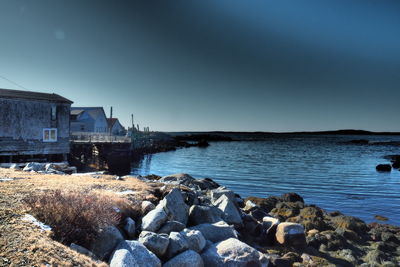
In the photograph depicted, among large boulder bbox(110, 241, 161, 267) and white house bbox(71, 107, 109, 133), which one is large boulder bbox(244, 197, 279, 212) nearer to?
large boulder bbox(110, 241, 161, 267)

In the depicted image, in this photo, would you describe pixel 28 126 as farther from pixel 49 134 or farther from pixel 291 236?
pixel 291 236

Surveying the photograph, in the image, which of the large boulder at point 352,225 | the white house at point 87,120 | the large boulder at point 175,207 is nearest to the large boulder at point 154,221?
the large boulder at point 175,207

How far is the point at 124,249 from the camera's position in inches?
222

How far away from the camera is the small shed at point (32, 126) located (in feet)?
86.9

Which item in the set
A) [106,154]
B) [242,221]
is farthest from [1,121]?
[242,221]

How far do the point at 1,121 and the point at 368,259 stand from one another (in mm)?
28773

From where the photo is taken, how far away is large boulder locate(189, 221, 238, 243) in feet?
26.4

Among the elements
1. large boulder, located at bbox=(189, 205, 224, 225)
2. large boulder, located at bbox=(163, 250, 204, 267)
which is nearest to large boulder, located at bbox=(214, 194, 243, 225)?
large boulder, located at bbox=(189, 205, 224, 225)

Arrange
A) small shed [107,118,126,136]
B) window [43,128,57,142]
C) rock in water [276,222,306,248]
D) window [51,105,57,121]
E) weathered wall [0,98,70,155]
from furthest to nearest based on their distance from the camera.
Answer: small shed [107,118,126,136] < window [51,105,57,121] < window [43,128,57,142] < weathered wall [0,98,70,155] < rock in water [276,222,306,248]

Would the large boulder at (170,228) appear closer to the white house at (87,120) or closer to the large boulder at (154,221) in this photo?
the large boulder at (154,221)

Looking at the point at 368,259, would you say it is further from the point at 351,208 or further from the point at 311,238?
the point at 351,208

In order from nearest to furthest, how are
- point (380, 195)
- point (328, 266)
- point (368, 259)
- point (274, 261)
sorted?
point (274, 261) → point (328, 266) → point (368, 259) → point (380, 195)

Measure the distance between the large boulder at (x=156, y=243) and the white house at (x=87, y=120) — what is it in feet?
191

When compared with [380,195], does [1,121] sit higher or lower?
higher
